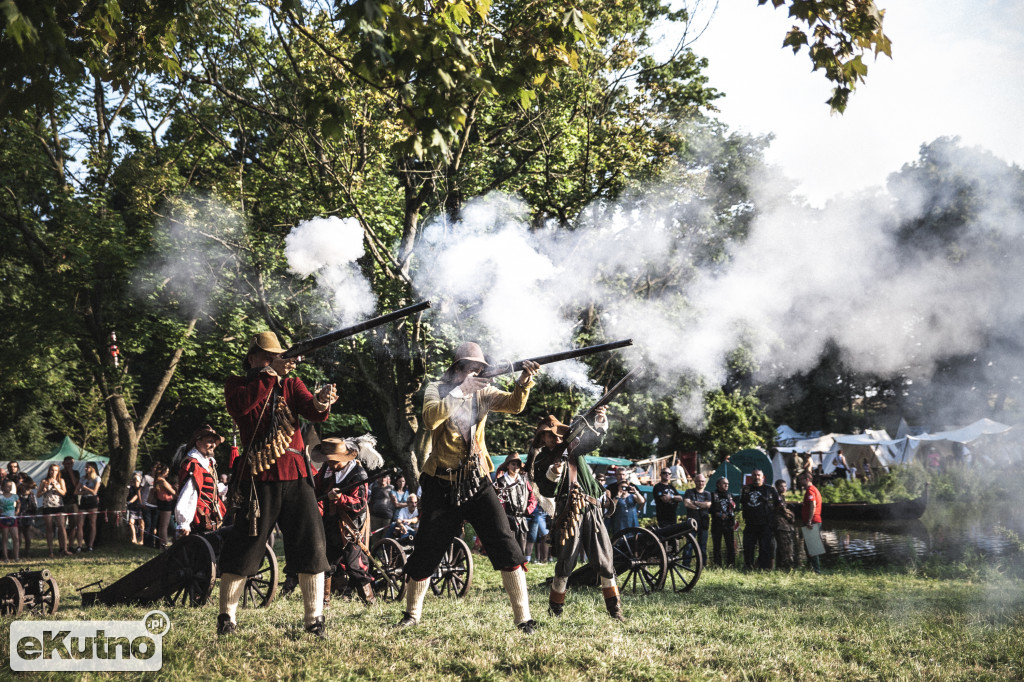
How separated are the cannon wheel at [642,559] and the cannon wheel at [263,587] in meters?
3.47

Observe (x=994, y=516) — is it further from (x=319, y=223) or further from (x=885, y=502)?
(x=319, y=223)

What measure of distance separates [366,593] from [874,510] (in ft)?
36.8

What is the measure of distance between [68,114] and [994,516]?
56.6 feet

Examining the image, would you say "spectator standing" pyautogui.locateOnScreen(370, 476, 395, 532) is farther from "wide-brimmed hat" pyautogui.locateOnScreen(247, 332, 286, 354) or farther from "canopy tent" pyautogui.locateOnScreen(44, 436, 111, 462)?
"canopy tent" pyautogui.locateOnScreen(44, 436, 111, 462)

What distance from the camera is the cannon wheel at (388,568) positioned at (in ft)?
27.0

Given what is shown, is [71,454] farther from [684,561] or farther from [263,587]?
[684,561]

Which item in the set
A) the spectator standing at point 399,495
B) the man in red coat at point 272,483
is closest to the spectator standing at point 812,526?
the spectator standing at point 399,495

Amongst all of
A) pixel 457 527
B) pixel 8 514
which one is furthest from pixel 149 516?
pixel 457 527

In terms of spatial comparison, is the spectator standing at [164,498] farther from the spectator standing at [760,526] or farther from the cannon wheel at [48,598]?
the spectator standing at [760,526]

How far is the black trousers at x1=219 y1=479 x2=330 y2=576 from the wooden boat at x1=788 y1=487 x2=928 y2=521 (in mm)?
10713

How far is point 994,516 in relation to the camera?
9.98 meters

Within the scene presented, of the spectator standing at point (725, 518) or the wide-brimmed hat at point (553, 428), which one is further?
the spectator standing at point (725, 518)

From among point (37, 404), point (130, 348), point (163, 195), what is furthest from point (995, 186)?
point (37, 404)

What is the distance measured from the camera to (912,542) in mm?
12672
